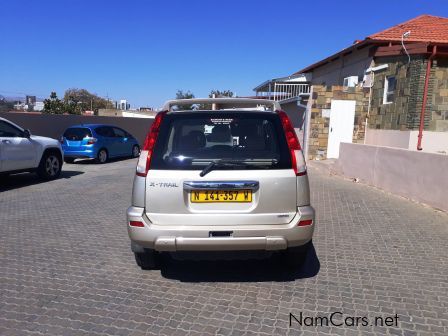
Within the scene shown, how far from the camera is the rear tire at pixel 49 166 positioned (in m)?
9.96

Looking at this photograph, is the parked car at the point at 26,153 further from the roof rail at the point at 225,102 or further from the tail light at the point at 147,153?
the tail light at the point at 147,153

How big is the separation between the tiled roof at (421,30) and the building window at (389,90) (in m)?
1.45

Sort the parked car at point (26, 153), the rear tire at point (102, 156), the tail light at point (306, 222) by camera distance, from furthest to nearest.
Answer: the rear tire at point (102, 156) < the parked car at point (26, 153) < the tail light at point (306, 222)

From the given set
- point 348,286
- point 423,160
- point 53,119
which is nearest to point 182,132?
point 348,286

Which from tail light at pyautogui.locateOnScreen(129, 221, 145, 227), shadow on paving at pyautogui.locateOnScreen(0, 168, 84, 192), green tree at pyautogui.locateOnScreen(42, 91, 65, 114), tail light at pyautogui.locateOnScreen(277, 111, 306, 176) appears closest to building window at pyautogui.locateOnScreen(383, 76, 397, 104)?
shadow on paving at pyautogui.locateOnScreen(0, 168, 84, 192)

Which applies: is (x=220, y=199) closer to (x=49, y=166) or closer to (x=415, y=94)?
(x=49, y=166)

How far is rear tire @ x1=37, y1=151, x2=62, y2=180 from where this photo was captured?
32.7 feet

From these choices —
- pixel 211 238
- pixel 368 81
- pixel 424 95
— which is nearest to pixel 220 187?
pixel 211 238

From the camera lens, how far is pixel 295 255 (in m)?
3.94

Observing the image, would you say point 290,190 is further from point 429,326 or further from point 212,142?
point 429,326

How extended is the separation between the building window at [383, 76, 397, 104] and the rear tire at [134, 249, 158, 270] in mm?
11266

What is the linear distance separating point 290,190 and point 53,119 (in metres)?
16.2

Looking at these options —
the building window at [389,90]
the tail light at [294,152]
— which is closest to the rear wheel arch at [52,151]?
the tail light at [294,152]

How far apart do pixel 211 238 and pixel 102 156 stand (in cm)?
1267
